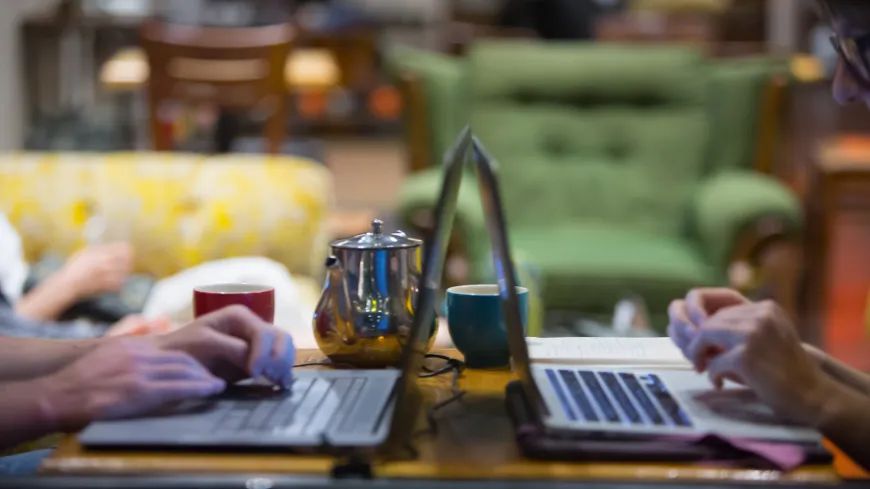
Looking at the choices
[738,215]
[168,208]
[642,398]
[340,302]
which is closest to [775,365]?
[642,398]

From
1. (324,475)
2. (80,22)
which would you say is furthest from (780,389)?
(80,22)

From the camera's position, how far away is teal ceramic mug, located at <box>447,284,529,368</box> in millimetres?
1035

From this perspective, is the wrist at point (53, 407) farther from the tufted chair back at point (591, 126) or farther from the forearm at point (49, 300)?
the tufted chair back at point (591, 126)

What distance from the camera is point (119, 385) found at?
0.79 metres

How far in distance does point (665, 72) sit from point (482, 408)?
2.71 metres

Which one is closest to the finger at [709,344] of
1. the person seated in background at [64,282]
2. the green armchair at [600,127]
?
the person seated in background at [64,282]

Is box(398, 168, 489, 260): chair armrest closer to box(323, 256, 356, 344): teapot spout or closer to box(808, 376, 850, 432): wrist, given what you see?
box(323, 256, 356, 344): teapot spout

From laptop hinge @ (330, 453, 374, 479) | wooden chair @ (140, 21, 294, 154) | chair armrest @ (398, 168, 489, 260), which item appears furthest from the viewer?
wooden chair @ (140, 21, 294, 154)

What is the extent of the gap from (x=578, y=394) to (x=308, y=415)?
23cm

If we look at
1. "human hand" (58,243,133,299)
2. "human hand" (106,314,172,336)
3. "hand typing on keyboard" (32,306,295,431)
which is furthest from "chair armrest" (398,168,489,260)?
"hand typing on keyboard" (32,306,295,431)

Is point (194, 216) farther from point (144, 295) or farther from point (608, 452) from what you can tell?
point (608, 452)

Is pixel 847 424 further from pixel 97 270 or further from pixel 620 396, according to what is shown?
pixel 97 270

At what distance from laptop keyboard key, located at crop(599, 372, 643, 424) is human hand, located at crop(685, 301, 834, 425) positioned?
0.08 m

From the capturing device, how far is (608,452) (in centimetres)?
73
